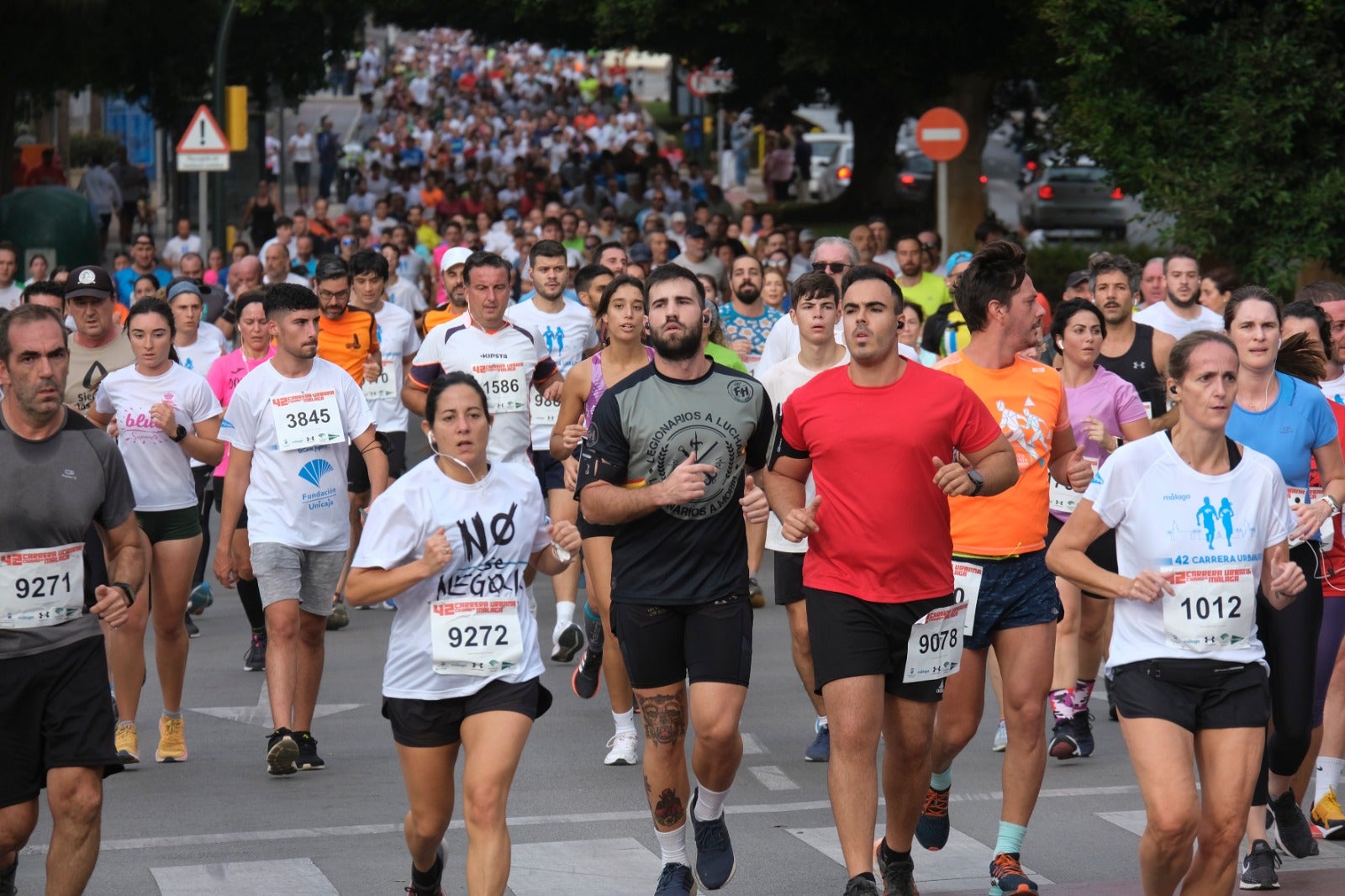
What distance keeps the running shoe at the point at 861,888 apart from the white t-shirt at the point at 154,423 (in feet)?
14.5

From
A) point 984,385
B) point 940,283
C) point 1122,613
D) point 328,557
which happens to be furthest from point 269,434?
point 940,283

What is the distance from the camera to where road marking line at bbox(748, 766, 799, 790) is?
29.6 ft

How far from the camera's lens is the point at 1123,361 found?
10.7m

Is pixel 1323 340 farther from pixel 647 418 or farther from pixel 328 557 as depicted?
pixel 328 557

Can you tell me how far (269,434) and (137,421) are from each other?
864mm

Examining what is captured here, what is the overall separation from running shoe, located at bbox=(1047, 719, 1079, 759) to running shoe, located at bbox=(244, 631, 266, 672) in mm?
4595

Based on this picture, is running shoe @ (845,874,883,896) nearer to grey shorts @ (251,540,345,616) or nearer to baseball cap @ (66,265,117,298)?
grey shorts @ (251,540,345,616)

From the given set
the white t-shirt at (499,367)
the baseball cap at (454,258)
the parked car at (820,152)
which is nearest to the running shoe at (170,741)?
the white t-shirt at (499,367)

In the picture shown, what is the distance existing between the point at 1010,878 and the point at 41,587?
333cm

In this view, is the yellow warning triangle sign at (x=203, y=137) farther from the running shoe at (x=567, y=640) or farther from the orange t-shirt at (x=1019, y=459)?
the orange t-shirt at (x=1019, y=459)

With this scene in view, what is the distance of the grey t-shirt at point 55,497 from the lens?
646 cm

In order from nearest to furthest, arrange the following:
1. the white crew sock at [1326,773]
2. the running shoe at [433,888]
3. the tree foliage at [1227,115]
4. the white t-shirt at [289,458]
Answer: the running shoe at [433,888] < the white crew sock at [1326,773] < the white t-shirt at [289,458] < the tree foliage at [1227,115]

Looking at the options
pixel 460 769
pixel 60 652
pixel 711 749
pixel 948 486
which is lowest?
pixel 460 769

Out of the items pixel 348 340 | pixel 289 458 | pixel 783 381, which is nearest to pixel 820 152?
pixel 348 340
